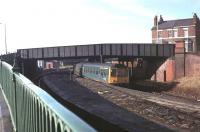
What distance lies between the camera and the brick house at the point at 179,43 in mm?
59156

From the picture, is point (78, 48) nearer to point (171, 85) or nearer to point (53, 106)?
point (171, 85)

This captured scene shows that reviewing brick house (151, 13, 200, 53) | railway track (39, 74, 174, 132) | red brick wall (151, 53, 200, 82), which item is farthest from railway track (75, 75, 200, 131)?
brick house (151, 13, 200, 53)

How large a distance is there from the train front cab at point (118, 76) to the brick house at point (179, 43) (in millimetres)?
8954

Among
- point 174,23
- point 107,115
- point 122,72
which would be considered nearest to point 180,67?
point 122,72

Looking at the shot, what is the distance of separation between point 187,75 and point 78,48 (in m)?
21.5

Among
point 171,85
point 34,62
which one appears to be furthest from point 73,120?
point 34,62

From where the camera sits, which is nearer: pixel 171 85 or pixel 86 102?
pixel 86 102

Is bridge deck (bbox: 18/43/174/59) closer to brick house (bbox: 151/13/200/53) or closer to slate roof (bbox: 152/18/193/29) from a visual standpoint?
brick house (bbox: 151/13/200/53)

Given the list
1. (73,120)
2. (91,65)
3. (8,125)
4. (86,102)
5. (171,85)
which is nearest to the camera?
(73,120)

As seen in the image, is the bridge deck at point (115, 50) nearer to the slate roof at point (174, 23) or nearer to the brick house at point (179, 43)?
the brick house at point (179, 43)

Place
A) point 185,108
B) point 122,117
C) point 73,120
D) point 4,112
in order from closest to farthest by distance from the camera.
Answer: point 73,120 → point 4,112 → point 122,117 → point 185,108

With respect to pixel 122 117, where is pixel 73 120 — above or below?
above

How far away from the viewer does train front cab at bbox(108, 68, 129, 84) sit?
54281 mm

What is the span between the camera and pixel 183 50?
6044 centimetres
